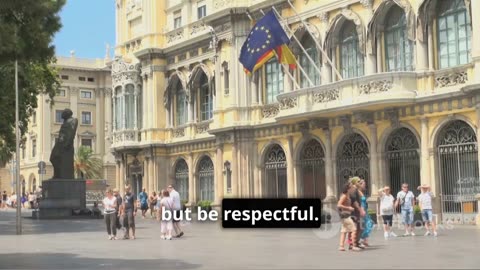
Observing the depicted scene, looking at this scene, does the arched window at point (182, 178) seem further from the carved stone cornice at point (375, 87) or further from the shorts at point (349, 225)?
the shorts at point (349, 225)

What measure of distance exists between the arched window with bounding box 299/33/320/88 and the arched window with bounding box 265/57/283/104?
5.07ft

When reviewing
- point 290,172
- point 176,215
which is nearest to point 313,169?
point 290,172

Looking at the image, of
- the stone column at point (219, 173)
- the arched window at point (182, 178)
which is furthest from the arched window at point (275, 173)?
the arched window at point (182, 178)

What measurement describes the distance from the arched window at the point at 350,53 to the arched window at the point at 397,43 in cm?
156

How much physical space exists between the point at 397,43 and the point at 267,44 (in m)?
5.83

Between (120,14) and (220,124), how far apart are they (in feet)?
51.5

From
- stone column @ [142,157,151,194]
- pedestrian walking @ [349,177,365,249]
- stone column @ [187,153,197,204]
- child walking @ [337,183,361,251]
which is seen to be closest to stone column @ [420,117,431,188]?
pedestrian walking @ [349,177,365,249]

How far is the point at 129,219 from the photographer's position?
25.2 meters

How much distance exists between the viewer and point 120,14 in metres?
53.9

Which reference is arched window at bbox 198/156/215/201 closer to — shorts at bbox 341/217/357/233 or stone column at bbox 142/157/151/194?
stone column at bbox 142/157/151/194

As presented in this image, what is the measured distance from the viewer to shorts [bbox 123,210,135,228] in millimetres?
25138

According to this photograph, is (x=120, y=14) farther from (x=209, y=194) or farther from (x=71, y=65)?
(x=71, y=65)

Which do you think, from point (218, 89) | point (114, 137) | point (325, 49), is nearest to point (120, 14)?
point (114, 137)

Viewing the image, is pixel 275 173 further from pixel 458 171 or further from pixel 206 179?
pixel 458 171
